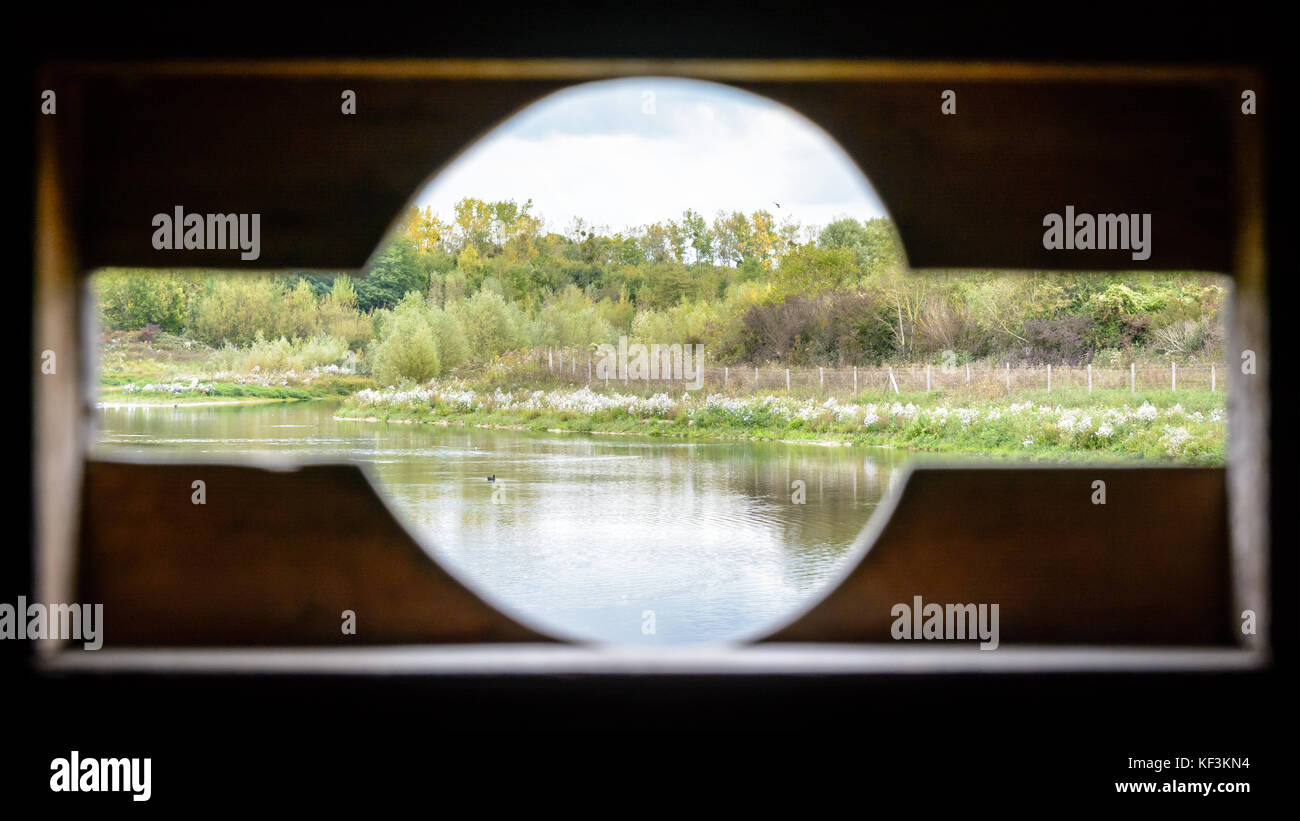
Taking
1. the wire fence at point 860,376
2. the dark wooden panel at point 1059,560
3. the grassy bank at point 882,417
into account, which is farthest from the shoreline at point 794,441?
the dark wooden panel at point 1059,560

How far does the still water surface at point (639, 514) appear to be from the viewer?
584 centimetres

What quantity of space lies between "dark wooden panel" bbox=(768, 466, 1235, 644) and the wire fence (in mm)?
2500

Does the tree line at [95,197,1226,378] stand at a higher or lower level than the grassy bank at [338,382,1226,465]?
higher

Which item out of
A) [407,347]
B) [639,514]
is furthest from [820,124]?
[639,514]

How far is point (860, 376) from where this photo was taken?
6320mm

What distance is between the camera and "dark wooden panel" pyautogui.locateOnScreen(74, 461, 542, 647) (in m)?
2.52

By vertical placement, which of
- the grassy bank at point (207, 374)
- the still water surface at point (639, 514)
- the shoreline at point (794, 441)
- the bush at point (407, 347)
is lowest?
the still water surface at point (639, 514)

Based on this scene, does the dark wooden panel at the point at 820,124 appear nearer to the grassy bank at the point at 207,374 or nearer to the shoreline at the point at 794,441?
the grassy bank at the point at 207,374

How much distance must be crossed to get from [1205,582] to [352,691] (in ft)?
7.80

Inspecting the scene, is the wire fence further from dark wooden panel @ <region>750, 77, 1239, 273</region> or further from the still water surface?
dark wooden panel @ <region>750, 77, 1239, 273</region>

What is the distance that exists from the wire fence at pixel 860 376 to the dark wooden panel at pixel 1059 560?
250 centimetres

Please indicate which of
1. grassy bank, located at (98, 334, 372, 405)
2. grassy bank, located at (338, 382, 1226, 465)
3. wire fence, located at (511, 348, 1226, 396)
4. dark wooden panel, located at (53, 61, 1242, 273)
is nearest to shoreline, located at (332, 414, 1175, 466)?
grassy bank, located at (338, 382, 1226, 465)

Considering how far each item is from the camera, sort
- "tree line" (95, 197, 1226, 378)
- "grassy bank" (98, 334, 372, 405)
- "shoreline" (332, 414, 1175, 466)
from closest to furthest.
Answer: "grassy bank" (98, 334, 372, 405)
"tree line" (95, 197, 1226, 378)
"shoreline" (332, 414, 1175, 466)

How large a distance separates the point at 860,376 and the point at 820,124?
Result: 391 cm
